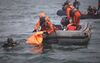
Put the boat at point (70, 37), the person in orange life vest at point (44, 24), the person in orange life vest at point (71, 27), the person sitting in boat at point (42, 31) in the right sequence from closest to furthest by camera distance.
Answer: the person sitting in boat at point (42, 31)
the boat at point (70, 37)
the person in orange life vest at point (44, 24)
the person in orange life vest at point (71, 27)

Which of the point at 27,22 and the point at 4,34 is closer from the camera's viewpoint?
the point at 4,34

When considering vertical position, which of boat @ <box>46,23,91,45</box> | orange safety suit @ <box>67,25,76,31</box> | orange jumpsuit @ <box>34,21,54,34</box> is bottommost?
boat @ <box>46,23,91,45</box>

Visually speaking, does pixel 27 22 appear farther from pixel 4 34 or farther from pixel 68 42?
pixel 68 42

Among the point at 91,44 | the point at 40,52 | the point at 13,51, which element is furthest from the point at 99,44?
the point at 13,51

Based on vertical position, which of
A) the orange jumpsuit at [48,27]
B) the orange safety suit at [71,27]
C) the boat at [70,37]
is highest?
the orange jumpsuit at [48,27]

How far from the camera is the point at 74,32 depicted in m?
21.6

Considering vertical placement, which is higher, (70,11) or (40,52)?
(70,11)

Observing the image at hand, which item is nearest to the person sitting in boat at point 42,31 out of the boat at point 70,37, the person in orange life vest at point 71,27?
the boat at point 70,37

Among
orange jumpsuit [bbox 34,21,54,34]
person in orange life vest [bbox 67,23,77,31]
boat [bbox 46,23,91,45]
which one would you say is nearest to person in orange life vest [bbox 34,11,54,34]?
orange jumpsuit [bbox 34,21,54,34]

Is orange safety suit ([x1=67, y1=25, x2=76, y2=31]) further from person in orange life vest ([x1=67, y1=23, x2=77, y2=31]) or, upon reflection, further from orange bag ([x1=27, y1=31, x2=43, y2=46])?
orange bag ([x1=27, y1=31, x2=43, y2=46])

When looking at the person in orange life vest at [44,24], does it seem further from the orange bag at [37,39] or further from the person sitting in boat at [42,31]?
the orange bag at [37,39]

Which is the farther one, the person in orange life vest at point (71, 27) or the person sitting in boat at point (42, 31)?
the person in orange life vest at point (71, 27)

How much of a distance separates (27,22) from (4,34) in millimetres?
8229

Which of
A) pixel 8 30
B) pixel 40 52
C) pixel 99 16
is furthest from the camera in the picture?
pixel 99 16
